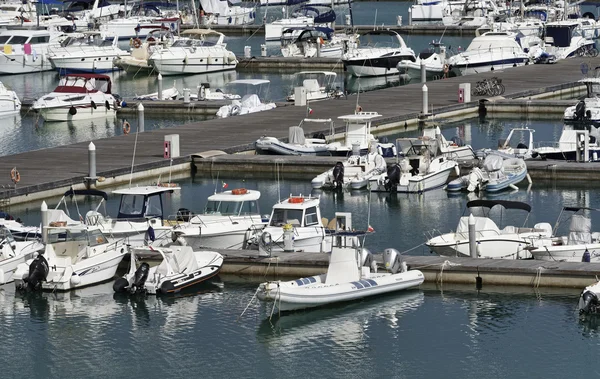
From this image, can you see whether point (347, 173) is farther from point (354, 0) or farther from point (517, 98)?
point (354, 0)

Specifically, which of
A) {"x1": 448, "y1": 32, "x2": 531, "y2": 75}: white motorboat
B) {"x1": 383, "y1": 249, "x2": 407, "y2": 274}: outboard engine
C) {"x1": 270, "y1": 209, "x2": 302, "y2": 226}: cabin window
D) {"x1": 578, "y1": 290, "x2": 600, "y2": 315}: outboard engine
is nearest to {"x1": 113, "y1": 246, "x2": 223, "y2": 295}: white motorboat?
{"x1": 270, "y1": 209, "x2": 302, "y2": 226}: cabin window

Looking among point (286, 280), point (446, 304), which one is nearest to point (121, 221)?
point (286, 280)

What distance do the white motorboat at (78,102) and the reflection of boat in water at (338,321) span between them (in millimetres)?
34638

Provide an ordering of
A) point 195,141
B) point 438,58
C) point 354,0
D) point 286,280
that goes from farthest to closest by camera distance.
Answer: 1. point 354,0
2. point 438,58
3. point 195,141
4. point 286,280

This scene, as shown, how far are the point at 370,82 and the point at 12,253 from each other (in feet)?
156

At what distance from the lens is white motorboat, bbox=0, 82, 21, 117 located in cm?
6806

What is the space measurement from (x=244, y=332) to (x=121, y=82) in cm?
5510

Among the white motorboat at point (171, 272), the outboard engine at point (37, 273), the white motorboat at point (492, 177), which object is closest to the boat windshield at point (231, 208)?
the white motorboat at point (171, 272)

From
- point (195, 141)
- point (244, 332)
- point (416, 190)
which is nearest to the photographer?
point (244, 332)

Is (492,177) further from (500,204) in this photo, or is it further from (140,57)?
(140,57)

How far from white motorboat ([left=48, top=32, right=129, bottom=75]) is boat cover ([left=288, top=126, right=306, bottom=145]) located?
37.4m

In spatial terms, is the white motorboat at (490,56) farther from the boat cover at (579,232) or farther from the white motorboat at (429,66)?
the boat cover at (579,232)

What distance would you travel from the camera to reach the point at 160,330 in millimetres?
32875

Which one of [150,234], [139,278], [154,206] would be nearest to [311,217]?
[150,234]
